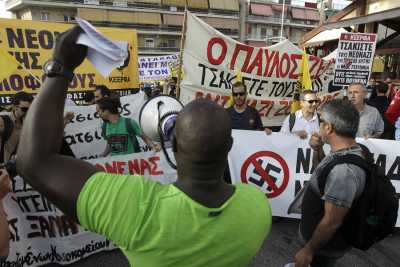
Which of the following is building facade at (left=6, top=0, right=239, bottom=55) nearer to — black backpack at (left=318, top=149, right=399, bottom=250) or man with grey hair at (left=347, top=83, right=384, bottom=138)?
man with grey hair at (left=347, top=83, right=384, bottom=138)

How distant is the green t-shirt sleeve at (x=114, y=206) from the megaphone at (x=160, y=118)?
41 centimetres

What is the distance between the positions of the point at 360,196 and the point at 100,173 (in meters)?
1.57

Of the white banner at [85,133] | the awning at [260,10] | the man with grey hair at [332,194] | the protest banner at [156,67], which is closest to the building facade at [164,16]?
the awning at [260,10]

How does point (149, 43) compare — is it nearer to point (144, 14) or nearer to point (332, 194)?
point (144, 14)

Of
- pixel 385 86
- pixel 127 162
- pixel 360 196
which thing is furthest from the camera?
pixel 385 86

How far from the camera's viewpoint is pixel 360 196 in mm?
1902

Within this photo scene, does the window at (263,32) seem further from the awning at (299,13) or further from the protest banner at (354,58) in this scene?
the protest banner at (354,58)

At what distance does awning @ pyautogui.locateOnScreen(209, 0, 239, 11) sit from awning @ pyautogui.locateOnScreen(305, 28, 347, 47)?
47.3 m

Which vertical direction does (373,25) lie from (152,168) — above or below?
above

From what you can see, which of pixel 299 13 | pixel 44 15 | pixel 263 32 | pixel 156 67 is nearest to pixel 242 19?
pixel 263 32

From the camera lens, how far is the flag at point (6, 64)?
15.1 ft

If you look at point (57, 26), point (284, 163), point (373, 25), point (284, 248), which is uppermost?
point (373, 25)

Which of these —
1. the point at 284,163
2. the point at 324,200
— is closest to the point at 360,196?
the point at 324,200

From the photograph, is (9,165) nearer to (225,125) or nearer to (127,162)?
(127,162)
